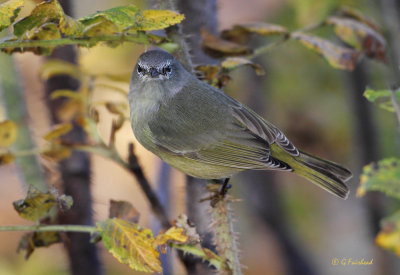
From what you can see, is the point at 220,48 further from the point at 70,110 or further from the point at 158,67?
the point at 70,110

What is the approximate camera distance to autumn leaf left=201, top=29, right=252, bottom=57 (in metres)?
1.88

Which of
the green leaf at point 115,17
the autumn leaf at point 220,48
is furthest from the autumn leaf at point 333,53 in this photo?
the green leaf at point 115,17

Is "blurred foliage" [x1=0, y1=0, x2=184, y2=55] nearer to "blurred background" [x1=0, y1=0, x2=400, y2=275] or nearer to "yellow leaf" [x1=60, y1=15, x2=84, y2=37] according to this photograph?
"yellow leaf" [x1=60, y1=15, x2=84, y2=37]

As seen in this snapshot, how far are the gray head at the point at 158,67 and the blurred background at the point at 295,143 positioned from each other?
0.58 feet

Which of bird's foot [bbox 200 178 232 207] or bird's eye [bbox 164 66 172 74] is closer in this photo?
bird's foot [bbox 200 178 232 207]

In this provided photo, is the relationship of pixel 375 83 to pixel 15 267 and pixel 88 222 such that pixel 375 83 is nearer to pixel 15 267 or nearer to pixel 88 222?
pixel 88 222

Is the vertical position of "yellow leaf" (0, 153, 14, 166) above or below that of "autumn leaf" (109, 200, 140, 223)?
above

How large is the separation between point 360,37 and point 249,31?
453 mm

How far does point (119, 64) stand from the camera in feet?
13.3

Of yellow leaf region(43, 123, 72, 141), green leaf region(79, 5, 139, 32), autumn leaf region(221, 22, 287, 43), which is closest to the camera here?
green leaf region(79, 5, 139, 32)

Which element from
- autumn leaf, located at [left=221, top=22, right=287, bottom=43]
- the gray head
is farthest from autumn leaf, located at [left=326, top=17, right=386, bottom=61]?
the gray head

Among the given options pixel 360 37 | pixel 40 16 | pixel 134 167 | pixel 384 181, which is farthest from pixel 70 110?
pixel 384 181

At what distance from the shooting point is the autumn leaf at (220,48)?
6.16ft

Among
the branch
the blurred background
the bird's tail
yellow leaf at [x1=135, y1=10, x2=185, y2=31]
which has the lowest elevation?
the blurred background
